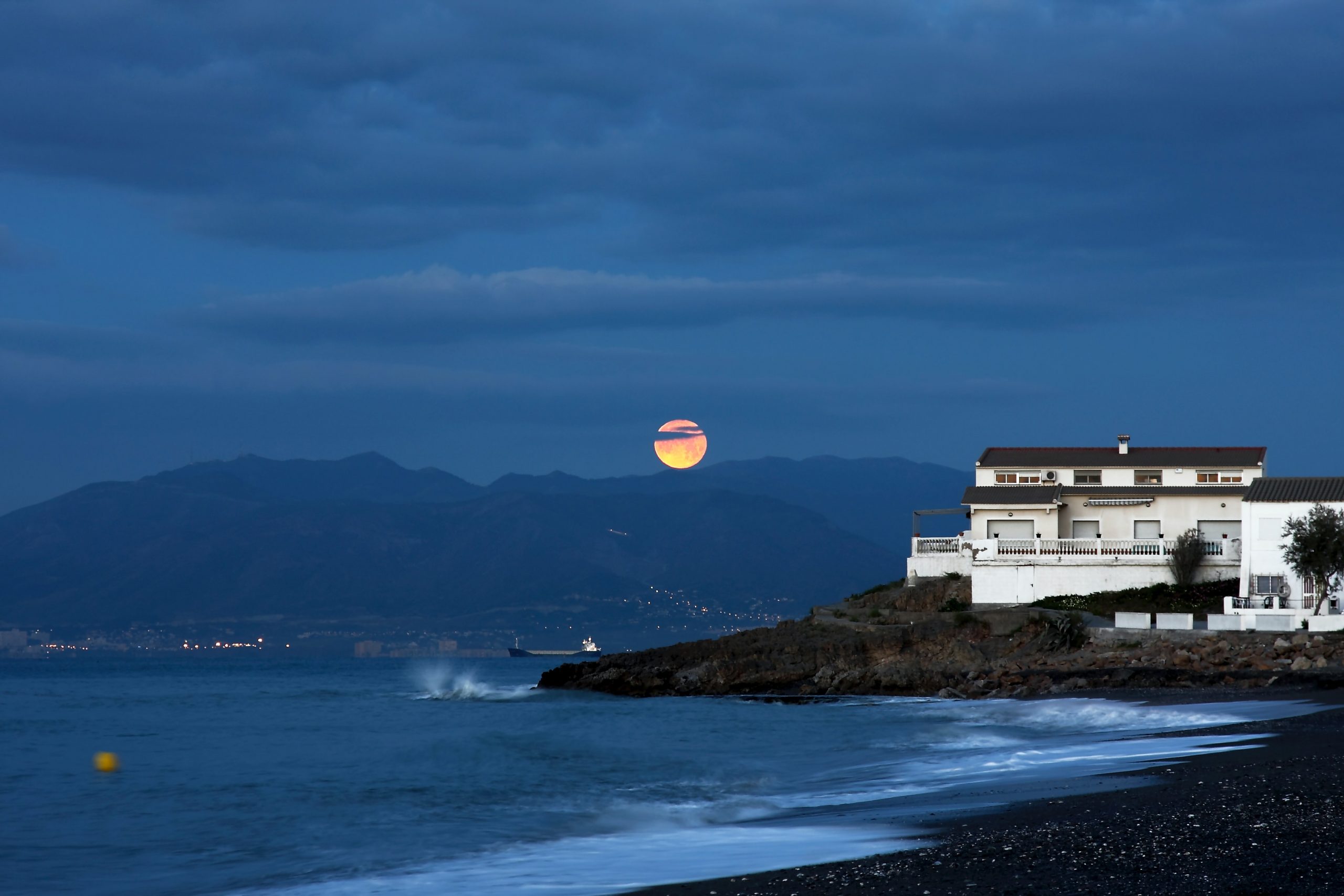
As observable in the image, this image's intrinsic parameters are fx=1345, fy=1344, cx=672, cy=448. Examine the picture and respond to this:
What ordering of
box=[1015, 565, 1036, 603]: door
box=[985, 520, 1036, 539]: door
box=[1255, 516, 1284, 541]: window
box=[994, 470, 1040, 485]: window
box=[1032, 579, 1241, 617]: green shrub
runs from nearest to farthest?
1. box=[1255, 516, 1284, 541]: window
2. box=[1032, 579, 1241, 617]: green shrub
3. box=[1015, 565, 1036, 603]: door
4. box=[985, 520, 1036, 539]: door
5. box=[994, 470, 1040, 485]: window

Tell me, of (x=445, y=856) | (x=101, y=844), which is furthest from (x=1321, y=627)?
(x=101, y=844)

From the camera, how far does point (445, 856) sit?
18.2m

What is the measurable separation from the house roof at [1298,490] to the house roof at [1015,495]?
306 inches

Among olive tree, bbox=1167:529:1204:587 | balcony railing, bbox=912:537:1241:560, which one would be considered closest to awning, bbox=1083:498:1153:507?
balcony railing, bbox=912:537:1241:560

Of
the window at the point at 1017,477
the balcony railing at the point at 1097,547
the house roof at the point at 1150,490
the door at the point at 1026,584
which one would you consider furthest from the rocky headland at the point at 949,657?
the house roof at the point at 1150,490

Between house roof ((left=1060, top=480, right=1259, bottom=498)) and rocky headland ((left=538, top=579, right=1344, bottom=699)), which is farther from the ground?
house roof ((left=1060, top=480, right=1259, bottom=498))

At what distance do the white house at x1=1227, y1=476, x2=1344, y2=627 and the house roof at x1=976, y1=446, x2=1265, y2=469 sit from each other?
8.04 m

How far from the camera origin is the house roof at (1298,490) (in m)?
46.5

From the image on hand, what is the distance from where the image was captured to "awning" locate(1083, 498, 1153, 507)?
53562 millimetres

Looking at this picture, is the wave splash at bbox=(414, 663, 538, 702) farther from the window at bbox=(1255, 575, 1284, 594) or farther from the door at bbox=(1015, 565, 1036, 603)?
the window at bbox=(1255, 575, 1284, 594)

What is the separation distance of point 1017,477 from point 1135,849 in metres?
46.0

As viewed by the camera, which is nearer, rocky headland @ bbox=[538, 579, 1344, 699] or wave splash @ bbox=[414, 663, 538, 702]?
rocky headland @ bbox=[538, 579, 1344, 699]

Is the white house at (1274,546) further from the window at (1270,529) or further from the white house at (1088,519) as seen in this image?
the white house at (1088,519)

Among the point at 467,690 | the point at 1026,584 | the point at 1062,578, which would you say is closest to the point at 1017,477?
the point at 1062,578
